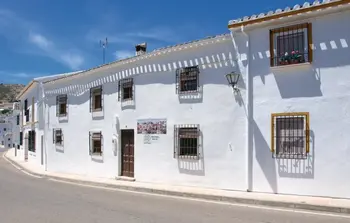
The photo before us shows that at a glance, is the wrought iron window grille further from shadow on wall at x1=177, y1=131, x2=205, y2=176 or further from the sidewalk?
shadow on wall at x1=177, y1=131, x2=205, y2=176

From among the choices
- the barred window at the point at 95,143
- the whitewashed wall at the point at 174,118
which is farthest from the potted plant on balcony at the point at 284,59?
the barred window at the point at 95,143

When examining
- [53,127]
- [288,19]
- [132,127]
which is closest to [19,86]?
[53,127]

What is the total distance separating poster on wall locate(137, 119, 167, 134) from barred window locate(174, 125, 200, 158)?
0.65 m

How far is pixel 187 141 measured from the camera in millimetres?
13766

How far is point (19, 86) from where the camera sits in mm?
99750

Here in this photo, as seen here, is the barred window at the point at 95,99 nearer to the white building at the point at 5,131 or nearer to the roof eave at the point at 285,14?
the roof eave at the point at 285,14

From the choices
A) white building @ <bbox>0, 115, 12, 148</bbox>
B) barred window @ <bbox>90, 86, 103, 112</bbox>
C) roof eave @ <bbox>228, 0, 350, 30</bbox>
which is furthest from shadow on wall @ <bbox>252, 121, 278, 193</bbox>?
white building @ <bbox>0, 115, 12, 148</bbox>

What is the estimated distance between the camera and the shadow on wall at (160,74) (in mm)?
12656

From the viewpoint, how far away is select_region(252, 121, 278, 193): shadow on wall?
11.3 meters

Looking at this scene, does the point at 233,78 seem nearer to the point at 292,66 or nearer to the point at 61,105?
the point at 292,66

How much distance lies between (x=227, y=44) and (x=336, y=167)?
490 centimetres

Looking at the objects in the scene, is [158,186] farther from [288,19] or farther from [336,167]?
[288,19]

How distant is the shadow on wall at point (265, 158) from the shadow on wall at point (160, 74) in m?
2.10

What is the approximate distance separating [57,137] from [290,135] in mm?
14026
